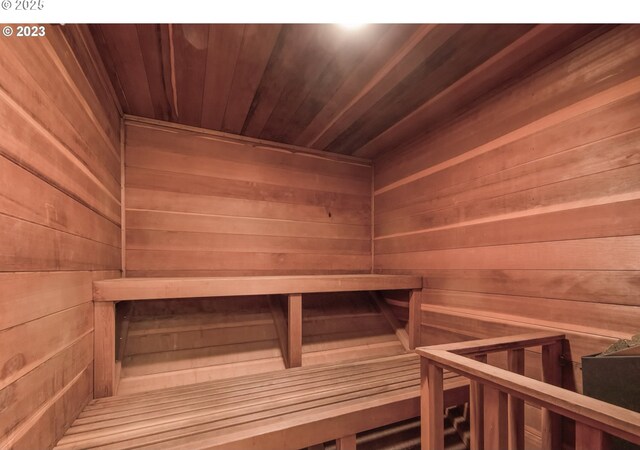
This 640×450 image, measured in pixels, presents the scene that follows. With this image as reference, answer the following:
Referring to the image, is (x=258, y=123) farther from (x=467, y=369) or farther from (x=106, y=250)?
(x=467, y=369)

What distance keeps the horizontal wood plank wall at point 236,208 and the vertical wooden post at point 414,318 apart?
0.65m

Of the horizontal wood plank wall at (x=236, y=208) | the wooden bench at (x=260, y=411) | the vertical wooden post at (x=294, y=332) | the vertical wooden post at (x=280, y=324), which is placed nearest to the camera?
the wooden bench at (x=260, y=411)

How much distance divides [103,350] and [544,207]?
2.17 metres

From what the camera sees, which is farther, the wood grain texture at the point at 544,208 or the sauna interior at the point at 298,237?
the wood grain texture at the point at 544,208

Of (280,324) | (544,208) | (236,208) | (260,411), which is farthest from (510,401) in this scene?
(236,208)

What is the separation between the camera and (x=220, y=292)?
153cm

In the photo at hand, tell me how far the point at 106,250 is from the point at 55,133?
78cm

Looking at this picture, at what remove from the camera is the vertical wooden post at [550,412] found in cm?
120

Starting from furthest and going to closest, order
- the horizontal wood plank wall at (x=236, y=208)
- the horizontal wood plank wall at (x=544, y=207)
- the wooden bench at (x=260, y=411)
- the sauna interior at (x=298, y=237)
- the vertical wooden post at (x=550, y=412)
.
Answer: the horizontal wood plank wall at (x=236, y=208) → the vertical wooden post at (x=550, y=412) → the horizontal wood plank wall at (x=544, y=207) → the wooden bench at (x=260, y=411) → the sauna interior at (x=298, y=237)

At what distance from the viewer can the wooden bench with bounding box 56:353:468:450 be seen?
992mm

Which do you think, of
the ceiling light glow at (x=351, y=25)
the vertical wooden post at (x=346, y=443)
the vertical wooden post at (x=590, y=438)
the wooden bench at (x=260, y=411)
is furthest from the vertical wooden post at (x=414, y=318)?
the ceiling light glow at (x=351, y=25)

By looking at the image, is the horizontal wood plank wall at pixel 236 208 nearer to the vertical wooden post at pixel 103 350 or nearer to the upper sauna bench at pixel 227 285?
the upper sauna bench at pixel 227 285

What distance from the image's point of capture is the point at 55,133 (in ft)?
3.02

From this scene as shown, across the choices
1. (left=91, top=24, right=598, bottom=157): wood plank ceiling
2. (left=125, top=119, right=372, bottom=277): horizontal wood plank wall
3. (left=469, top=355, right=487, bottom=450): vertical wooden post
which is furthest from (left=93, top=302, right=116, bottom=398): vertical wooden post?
(left=469, top=355, right=487, bottom=450): vertical wooden post
